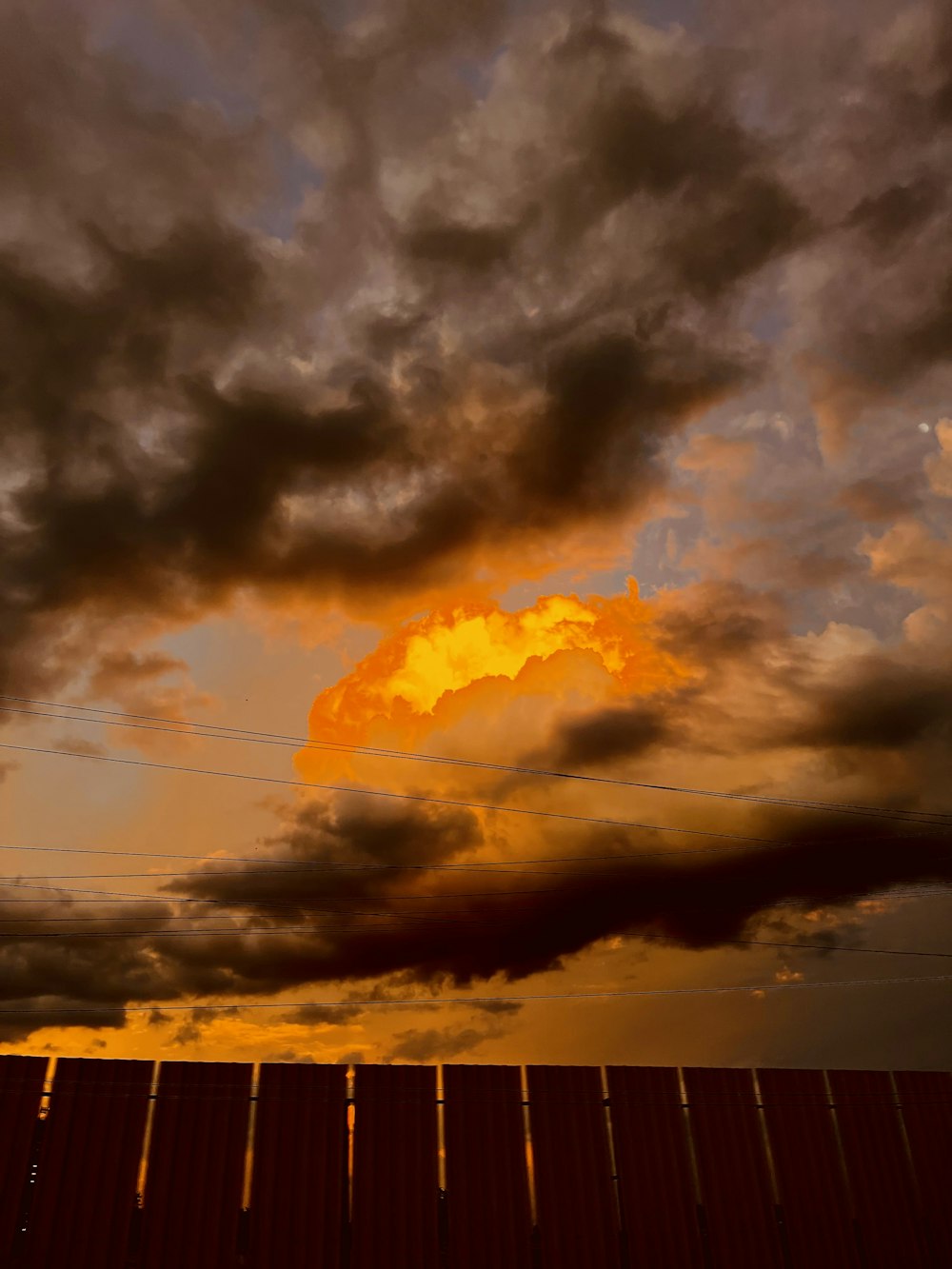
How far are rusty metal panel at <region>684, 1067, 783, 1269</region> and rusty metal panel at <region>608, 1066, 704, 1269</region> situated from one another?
0.39 metres

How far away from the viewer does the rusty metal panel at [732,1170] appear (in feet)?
Result: 64.0

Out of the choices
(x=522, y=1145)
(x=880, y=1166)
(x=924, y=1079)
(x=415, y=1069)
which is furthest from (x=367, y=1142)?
(x=924, y=1079)

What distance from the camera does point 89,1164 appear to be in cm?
1717

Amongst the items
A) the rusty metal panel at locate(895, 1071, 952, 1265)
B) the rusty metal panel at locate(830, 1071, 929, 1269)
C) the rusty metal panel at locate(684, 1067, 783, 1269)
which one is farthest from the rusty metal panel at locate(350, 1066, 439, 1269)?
the rusty metal panel at locate(895, 1071, 952, 1265)

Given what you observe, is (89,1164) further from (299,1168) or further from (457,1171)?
(457,1171)

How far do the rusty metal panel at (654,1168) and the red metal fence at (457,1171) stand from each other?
4 centimetres

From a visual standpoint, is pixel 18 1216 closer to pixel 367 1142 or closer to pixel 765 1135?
pixel 367 1142

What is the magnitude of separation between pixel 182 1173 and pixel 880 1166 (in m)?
15.8

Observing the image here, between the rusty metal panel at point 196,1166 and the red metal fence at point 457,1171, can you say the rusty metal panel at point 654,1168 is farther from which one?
the rusty metal panel at point 196,1166

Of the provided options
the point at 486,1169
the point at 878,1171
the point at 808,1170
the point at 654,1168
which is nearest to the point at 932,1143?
the point at 878,1171

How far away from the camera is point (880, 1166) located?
69.9 feet

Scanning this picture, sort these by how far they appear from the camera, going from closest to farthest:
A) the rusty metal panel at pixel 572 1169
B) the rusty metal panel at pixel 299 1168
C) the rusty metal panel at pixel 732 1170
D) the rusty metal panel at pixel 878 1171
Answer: the rusty metal panel at pixel 299 1168 < the rusty metal panel at pixel 572 1169 < the rusty metal panel at pixel 732 1170 < the rusty metal panel at pixel 878 1171

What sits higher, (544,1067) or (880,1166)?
(544,1067)

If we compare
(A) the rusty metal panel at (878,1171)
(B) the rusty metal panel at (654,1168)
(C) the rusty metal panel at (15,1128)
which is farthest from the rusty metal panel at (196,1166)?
(A) the rusty metal panel at (878,1171)
